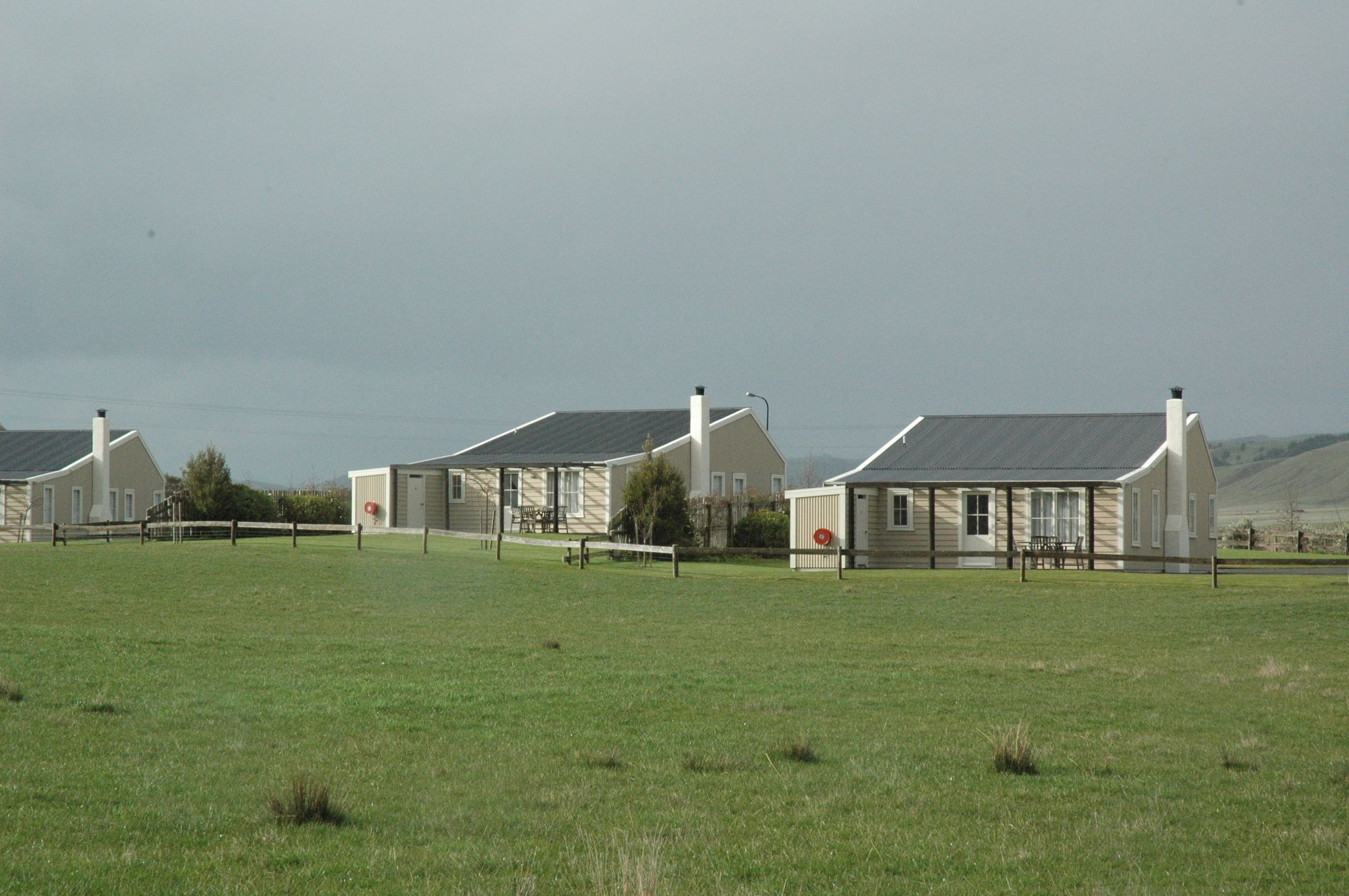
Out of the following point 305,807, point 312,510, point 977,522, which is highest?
point 312,510

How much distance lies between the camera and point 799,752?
9.32 metres

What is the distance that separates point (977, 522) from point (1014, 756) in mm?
→ 25464

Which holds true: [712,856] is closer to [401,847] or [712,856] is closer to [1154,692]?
[401,847]

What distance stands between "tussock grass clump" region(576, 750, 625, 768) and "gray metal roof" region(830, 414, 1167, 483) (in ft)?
81.0

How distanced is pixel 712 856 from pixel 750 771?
84.4 inches

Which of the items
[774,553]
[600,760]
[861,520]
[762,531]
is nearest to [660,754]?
[600,760]

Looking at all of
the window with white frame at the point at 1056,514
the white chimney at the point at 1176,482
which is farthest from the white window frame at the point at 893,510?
the white chimney at the point at 1176,482

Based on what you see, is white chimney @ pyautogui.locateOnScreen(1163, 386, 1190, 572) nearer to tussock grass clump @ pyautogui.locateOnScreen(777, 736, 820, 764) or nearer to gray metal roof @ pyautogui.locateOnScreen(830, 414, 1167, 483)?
gray metal roof @ pyautogui.locateOnScreen(830, 414, 1167, 483)

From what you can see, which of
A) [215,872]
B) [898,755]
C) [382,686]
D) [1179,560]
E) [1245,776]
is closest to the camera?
[215,872]

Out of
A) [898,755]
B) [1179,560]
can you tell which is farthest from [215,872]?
[1179,560]

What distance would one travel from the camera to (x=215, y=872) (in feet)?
20.8

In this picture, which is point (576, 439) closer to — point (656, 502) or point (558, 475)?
point (558, 475)

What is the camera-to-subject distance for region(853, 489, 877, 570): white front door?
111 feet

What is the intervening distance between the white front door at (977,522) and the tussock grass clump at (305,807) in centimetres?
2788
